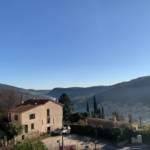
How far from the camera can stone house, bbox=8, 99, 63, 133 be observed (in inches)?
1216

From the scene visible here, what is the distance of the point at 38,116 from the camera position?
109 feet

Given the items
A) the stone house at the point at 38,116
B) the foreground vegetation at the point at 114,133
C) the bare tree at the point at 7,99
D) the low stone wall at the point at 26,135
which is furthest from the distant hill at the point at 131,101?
the low stone wall at the point at 26,135

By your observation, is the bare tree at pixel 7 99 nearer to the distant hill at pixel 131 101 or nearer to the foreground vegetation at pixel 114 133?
the foreground vegetation at pixel 114 133

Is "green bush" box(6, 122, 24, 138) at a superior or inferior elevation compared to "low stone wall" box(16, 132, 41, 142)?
superior

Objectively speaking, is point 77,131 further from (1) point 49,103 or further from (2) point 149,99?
(2) point 149,99

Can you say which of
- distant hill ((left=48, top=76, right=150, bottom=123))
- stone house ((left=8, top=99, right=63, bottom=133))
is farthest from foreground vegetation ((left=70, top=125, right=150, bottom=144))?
distant hill ((left=48, top=76, right=150, bottom=123))

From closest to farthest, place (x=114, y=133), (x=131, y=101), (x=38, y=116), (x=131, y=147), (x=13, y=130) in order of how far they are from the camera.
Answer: (x=131, y=147) → (x=13, y=130) → (x=114, y=133) → (x=38, y=116) → (x=131, y=101)

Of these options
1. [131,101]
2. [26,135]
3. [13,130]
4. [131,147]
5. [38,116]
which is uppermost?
[38,116]

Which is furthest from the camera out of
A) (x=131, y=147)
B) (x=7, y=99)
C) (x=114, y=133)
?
(x=7, y=99)

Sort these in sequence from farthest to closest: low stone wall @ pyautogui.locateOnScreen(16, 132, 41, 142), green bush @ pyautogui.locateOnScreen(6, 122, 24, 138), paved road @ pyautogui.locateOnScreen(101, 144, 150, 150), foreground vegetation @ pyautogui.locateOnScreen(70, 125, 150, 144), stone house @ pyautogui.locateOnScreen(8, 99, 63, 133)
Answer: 1. stone house @ pyautogui.locateOnScreen(8, 99, 63, 133)
2. low stone wall @ pyautogui.locateOnScreen(16, 132, 41, 142)
3. foreground vegetation @ pyautogui.locateOnScreen(70, 125, 150, 144)
4. green bush @ pyautogui.locateOnScreen(6, 122, 24, 138)
5. paved road @ pyautogui.locateOnScreen(101, 144, 150, 150)

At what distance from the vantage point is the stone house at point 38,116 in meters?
30.9

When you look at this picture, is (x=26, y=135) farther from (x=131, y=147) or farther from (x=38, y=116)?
(x=131, y=147)

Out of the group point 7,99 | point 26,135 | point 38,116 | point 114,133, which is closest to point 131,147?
point 114,133

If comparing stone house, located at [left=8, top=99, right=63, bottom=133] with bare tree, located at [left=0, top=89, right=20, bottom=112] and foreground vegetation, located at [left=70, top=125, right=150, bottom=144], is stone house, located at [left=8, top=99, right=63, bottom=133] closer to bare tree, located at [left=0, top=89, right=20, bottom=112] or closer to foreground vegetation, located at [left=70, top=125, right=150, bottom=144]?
foreground vegetation, located at [left=70, top=125, right=150, bottom=144]
